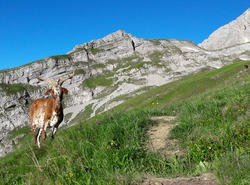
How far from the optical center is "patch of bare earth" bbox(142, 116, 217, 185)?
5.63 meters

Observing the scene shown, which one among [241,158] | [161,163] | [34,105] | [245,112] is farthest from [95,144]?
[34,105]

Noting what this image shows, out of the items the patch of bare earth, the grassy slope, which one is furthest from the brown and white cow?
the patch of bare earth

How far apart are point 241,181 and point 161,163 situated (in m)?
2.74

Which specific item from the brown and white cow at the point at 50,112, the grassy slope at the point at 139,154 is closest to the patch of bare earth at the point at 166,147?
the grassy slope at the point at 139,154

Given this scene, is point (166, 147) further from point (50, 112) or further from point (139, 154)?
point (50, 112)

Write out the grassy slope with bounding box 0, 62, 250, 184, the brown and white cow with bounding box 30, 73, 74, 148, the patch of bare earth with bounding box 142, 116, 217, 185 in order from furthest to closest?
the brown and white cow with bounding box 30, 73, 74, 148 → the grassy slope with bounding box 0, 62, 250, 184 → the patch of bare earth with bounding box 142, 116, 217, 185

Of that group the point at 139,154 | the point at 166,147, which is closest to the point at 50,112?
the point at 166,147

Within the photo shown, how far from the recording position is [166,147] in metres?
9.13

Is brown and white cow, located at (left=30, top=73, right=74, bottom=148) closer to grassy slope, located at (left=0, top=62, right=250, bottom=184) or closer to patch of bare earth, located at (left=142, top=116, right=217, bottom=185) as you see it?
grassy slope, located at (left=0, top=62, right=250, bottom=184)

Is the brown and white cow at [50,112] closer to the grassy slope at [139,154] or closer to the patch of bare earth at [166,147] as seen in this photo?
the grassy slope at [139,154]

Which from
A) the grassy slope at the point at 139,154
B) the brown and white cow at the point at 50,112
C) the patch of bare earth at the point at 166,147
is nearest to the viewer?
the patch of bare earth at the point at 166,147

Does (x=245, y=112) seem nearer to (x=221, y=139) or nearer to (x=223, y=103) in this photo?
(x=223, y=103)

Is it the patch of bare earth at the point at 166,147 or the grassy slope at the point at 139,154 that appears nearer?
the patch of bare earth at the point at 166,147

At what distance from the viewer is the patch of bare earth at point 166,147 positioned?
221 inches
